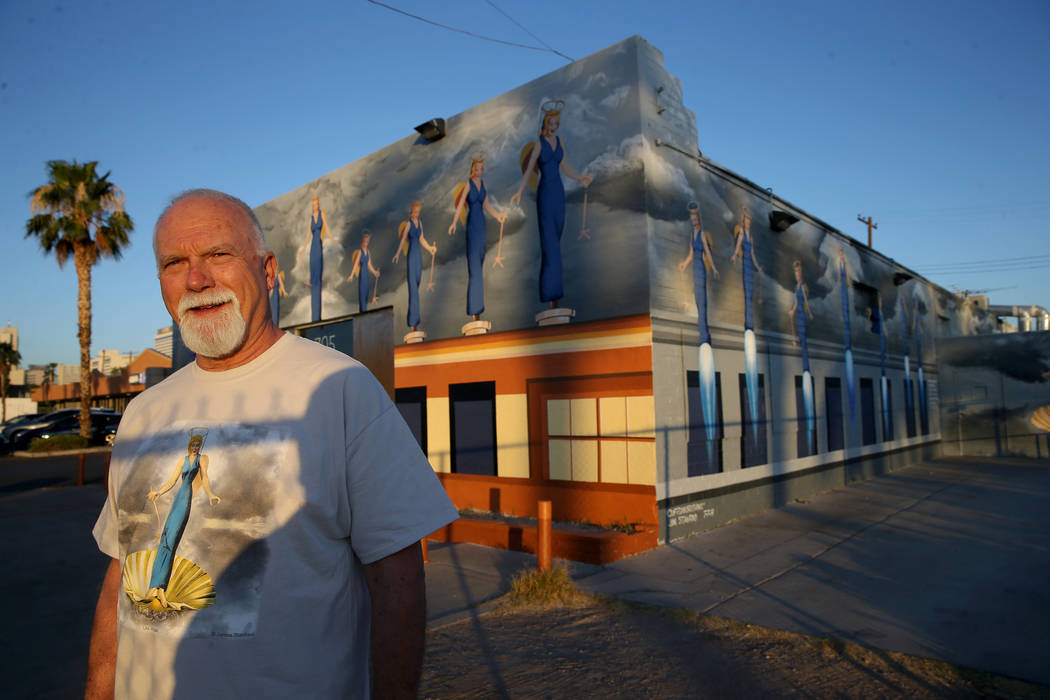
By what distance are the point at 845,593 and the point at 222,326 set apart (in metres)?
6.58

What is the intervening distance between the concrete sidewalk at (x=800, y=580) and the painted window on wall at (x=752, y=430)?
38.7 inches

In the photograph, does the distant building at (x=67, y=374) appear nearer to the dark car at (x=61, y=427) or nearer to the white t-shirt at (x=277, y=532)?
the dark car at (x=61, y=427)

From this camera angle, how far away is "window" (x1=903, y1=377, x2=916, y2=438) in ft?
66.9

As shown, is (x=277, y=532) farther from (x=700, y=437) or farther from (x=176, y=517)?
(x=700, y=437)

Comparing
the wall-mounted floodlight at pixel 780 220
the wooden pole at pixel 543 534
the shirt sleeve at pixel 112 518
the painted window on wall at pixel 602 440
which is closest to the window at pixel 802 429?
the wall-mounted floodlight at pixel 780 220

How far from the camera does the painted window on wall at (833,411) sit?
48.8ft

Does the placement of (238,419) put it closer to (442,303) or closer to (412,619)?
(412,619)

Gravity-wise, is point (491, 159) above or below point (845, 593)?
above

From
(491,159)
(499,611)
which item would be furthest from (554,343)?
(499,611)

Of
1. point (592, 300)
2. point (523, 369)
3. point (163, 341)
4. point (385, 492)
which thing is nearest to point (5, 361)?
point (163, 341)

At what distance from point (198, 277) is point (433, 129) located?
36.1ft

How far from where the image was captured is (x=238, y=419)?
5.74 feet

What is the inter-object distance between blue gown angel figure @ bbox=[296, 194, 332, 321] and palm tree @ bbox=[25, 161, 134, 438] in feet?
47.4

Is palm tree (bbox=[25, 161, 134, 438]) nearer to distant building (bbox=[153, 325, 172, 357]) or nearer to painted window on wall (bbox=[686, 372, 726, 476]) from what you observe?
painted window on wall (bbox=[686, 372, 726, 476])
